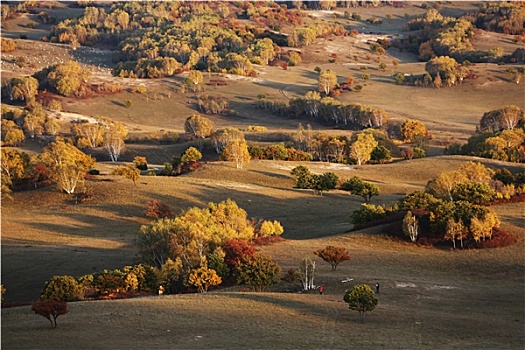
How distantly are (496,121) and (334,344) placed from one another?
420 ft

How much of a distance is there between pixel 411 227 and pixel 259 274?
21.7m

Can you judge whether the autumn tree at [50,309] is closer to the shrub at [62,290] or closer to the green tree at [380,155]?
the shrub at [62,290]

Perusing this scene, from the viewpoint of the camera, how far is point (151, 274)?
185ft

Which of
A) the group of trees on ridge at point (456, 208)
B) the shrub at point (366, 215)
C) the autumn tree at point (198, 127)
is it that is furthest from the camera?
the autumn tree at point (198, 127)

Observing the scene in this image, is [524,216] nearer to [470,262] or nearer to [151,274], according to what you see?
[470,262]

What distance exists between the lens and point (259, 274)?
2124 inches

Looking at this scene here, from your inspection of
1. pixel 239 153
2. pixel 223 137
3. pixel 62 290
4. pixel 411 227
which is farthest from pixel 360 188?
pixel 62 290

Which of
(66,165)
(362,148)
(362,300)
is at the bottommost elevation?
(66,165)

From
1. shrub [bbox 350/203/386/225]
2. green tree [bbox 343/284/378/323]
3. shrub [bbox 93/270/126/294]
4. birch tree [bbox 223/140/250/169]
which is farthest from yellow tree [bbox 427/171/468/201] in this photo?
shrub [bbox 93/270/126/294]

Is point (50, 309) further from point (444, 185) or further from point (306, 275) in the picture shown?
point (444, 185)

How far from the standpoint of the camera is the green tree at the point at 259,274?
5372 cm

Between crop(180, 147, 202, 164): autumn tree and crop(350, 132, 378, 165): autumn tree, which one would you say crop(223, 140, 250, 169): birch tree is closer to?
crop(180, 147, 202, 164): autumn tree

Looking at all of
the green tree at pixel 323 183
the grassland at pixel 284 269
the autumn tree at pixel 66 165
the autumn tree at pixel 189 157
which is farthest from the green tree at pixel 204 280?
the autumn tree at pixel 189 157

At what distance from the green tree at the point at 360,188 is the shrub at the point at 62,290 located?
51168mm
